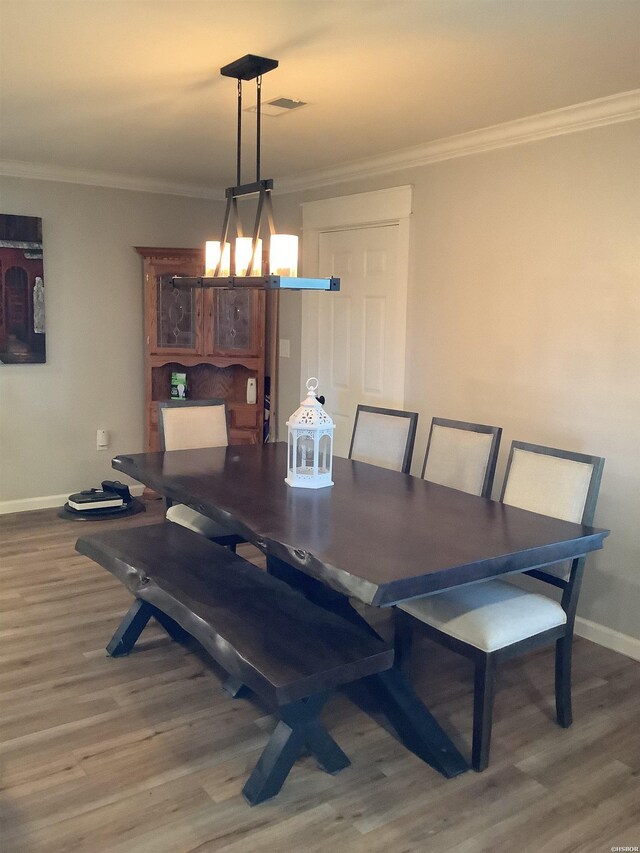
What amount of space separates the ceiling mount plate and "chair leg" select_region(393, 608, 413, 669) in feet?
6.76

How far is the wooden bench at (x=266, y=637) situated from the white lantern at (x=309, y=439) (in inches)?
16.3

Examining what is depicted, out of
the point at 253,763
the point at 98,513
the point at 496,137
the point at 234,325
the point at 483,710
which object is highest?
the point at 496,137

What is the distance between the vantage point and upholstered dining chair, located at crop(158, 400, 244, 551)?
3866 millimetres

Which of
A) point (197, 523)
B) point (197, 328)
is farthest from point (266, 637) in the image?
point (197, 328)

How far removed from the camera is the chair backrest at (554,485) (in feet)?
8.84

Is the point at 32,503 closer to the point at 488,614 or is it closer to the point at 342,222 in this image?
the point at 342,222

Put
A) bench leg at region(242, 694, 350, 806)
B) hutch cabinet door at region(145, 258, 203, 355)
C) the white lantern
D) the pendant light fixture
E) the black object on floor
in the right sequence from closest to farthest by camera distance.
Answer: bench leg at region(242, 694, 350, 806)
the pendant light fixture
the white lantern
the black object on floor
hutch cabinet door at region(145, 258, 203, 355)

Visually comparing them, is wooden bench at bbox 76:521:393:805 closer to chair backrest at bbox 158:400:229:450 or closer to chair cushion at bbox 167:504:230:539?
chair cushion at bbox 167:504:230:539

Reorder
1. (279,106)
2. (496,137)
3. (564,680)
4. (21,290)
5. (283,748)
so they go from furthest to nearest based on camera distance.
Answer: (21,290)
(496,137)
(279,106)
(564,680)
(283,748)

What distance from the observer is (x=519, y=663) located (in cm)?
321

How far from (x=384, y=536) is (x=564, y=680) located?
0.91 meters

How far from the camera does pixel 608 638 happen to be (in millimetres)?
3377

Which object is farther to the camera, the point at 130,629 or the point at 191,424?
the point at 191,424

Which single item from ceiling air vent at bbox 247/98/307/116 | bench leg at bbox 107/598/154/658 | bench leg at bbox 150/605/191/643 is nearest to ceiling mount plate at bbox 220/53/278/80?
ceiling air vent at bbox 247/98/307/116
